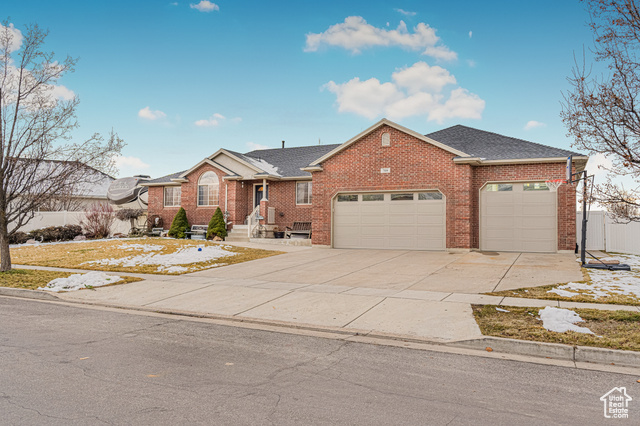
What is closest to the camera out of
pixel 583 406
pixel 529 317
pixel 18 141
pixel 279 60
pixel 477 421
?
pixel 477 421

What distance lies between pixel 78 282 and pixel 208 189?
1541cm

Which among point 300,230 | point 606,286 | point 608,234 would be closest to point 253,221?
point 300,230

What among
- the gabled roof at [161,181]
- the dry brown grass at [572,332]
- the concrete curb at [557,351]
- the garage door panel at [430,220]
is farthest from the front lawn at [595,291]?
the gabled roof at [161,181]

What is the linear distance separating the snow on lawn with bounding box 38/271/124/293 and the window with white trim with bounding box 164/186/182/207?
54.1 ft

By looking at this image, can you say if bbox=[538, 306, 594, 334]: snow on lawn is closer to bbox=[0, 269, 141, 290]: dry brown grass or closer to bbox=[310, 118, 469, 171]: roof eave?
bbox=[0, 269, 141, 290]: dry brown grass

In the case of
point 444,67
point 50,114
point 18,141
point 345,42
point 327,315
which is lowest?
point 327,315

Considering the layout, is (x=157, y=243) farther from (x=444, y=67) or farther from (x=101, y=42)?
(x=444, y=67)

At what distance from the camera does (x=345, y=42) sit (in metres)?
18.5

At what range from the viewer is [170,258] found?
15664 millimetres

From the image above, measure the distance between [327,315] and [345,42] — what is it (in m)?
14.0

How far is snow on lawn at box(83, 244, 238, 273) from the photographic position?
48.2 ft

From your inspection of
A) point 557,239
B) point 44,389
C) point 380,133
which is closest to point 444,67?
point 380,133

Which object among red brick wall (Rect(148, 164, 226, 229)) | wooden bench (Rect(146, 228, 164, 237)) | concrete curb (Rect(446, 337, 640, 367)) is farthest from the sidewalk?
wooden bench (Rect(146, 228, 164, 237))

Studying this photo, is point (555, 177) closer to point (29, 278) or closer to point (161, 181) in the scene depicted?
point (29, 278)
